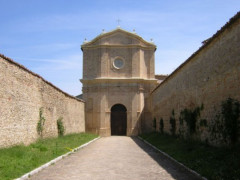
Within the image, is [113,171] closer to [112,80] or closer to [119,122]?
[112,80]

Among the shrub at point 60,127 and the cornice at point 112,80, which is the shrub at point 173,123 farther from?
the cornice at point 112,80

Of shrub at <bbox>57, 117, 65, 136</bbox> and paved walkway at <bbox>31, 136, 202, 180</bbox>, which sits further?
shrub at <bbox>57, 117, 65, 136</bbox>

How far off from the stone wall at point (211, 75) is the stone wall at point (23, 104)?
773cm

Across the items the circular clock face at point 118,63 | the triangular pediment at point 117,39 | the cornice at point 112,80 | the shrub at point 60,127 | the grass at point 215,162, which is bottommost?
the grass at point 215,162

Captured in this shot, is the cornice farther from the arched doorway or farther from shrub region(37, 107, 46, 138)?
shrub region(37, 107, 46, 138)

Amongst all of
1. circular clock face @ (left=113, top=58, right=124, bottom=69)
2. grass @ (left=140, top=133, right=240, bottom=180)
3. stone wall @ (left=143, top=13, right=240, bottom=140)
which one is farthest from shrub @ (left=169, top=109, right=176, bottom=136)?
circular clock face @ (left=113, top=58, right=124, bottom=69)

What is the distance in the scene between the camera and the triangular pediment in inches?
1379

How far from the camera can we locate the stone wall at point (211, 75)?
1004cm

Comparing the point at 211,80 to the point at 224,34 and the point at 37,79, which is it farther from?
the point at 37,79

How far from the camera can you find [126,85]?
34.3 meters

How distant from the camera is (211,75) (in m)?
12.3

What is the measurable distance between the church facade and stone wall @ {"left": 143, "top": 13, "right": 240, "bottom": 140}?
1489 centimetres

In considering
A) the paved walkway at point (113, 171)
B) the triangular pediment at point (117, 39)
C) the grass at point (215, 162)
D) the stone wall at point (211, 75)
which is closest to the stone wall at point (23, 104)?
the paved walkway at point (113, 171)

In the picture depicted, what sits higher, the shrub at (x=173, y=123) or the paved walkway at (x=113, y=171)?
the shrub at (x=173, y=123)
